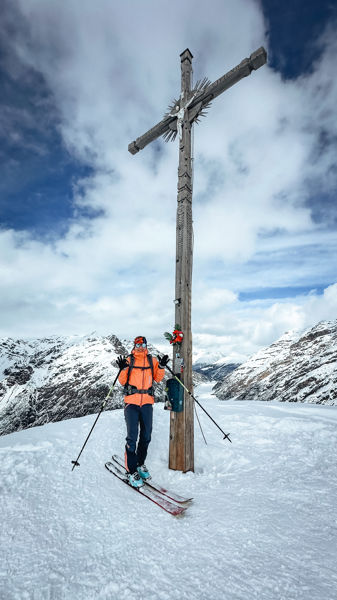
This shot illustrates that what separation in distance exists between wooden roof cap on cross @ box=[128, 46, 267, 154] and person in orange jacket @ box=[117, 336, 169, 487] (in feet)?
21.7

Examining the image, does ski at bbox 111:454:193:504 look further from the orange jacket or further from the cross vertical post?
the orange jacket

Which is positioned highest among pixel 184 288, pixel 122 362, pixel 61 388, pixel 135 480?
pixel 184 288

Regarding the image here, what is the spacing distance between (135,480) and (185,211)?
624cm

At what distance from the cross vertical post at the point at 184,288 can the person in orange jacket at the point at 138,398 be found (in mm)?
709

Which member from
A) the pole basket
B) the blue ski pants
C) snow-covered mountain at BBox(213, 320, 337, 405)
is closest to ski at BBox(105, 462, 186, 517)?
the blue ski pants

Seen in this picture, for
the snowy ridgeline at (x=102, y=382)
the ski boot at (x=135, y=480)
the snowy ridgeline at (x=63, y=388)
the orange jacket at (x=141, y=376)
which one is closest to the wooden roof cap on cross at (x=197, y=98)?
the orange jacket at (x=141, y=376)

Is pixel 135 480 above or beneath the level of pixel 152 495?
above

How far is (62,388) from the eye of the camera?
145 meters

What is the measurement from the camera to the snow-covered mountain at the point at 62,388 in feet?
378

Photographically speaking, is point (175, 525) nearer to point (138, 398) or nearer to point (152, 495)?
point (152, 495)

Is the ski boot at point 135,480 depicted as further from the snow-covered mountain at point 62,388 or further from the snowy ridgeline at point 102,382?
the snow-covered mountain at point 62,388

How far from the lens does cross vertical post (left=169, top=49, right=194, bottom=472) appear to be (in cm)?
625

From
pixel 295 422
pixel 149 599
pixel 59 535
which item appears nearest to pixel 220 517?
pixel 149 599

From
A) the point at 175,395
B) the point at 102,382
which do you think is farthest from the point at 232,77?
the point at 102,382
